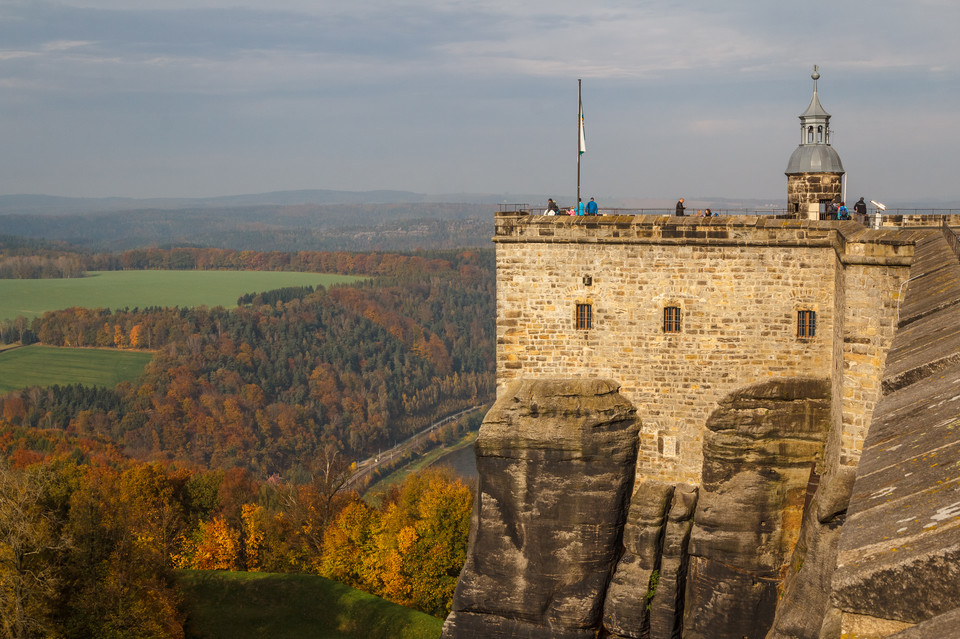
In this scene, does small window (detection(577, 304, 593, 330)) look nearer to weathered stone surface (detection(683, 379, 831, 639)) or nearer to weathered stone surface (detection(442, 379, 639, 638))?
weathered stone surface (detection(442, 379, 639, 638))

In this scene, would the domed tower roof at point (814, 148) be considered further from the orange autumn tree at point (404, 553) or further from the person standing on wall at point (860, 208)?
the orange autumn tree at point (404, 553)

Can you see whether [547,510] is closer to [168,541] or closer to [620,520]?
[620,520]

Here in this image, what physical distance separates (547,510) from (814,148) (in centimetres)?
1423

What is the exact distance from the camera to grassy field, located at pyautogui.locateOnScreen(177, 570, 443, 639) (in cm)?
3781

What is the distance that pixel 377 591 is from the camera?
43.9 m

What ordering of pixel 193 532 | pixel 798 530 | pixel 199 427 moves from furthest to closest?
pixel 199 427 < pixel 193 532 < pixel 798 530

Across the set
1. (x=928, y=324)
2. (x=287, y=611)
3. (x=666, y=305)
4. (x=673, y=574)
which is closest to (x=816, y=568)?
(x=673, y=574)

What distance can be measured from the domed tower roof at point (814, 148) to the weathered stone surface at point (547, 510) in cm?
988

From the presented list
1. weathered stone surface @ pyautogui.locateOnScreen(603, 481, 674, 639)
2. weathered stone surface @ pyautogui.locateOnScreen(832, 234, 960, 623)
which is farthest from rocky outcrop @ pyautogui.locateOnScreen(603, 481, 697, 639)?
weathered stone surface @ pyautogui.locateOnScreen(832, 234, 960, 623)

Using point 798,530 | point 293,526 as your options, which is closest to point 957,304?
point 798,530

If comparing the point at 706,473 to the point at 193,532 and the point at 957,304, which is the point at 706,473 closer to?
the point at 957,304

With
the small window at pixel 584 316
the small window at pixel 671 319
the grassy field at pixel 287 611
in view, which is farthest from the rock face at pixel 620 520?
the grassy field at pixel 287 611

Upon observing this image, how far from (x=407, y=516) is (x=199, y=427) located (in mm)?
106757

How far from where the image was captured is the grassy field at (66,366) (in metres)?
156
